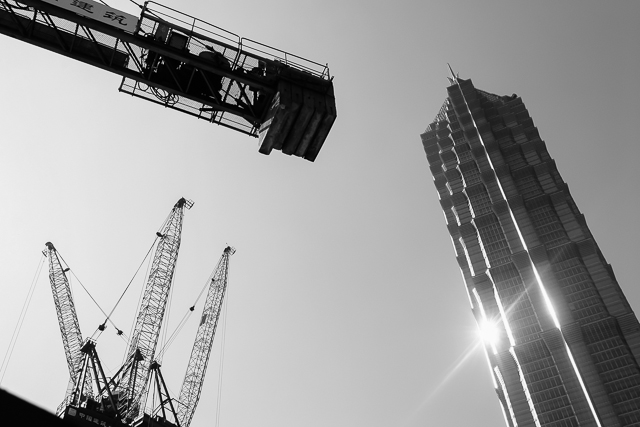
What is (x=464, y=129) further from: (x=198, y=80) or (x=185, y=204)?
(x=198, y=80)

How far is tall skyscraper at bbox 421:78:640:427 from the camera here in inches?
5349

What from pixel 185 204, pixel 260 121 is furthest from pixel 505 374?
pixel 260 121

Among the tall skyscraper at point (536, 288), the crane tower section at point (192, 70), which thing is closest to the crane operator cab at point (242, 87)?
the crane tower section at point (192, 70)

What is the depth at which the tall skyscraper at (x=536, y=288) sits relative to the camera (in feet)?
446

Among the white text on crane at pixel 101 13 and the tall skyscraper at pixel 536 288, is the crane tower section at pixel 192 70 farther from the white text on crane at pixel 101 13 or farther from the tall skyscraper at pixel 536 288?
the tall skyscraper at pixel 536 288

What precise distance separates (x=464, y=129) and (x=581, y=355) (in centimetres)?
8137

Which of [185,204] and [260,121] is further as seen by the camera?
[185,204]

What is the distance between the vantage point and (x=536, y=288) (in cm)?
15425

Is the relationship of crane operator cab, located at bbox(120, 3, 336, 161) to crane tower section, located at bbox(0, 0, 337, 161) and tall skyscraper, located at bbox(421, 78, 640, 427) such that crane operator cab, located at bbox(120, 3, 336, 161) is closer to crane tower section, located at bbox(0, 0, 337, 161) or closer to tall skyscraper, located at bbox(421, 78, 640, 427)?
crane tower section, located at bbox(0, 0, 337, 161)

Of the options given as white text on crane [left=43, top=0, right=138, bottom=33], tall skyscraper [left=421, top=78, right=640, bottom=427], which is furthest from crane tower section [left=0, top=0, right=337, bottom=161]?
tall skyscraper [left=421, top=78, right=640, bottom=427]

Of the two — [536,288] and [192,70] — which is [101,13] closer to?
[192,70]

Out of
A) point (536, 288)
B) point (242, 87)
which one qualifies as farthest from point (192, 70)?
point (536, 288)

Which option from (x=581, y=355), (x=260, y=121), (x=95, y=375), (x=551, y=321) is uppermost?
(x=551, y=321)

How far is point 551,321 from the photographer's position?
14700cm
